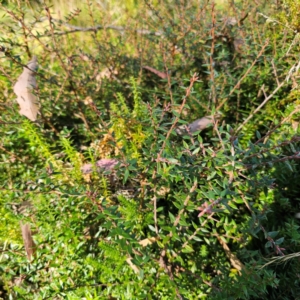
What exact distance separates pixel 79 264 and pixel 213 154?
41.3 inches

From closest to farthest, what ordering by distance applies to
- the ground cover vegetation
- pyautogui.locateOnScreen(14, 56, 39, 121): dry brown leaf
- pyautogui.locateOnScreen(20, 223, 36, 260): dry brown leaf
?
the ground cover vegetation, pyautogui.locateOnScreen(20, 223, 36, 260): dry brown leaf, pyautogui.locateOnScreen(14, 56, 39, 121): dry brown leaf

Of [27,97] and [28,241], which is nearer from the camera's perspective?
[28,241]

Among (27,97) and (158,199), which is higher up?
(27,97)

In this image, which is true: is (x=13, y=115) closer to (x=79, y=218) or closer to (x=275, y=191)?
(x=79, y=218)

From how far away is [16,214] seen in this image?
6.56 feet

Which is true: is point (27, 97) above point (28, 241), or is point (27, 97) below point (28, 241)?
above

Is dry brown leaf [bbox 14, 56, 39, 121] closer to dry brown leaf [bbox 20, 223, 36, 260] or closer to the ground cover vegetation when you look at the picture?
the ground cover vegetation

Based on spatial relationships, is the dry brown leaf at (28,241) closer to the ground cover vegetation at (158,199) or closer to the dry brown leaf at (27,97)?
the ground cover vegetation at (158,199)

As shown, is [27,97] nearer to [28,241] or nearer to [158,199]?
[28,241]

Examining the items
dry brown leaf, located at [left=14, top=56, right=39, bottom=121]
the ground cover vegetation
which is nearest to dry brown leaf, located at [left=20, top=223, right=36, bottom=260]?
the ground cover vegetation

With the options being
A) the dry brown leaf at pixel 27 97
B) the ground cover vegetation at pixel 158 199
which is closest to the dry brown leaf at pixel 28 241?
the ground cover vegetation at pixel 158 199

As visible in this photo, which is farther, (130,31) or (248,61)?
(130,31)

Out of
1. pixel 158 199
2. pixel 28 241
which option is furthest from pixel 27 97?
pixel 158 199

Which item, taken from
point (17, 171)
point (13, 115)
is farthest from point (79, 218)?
point (13, 115)
